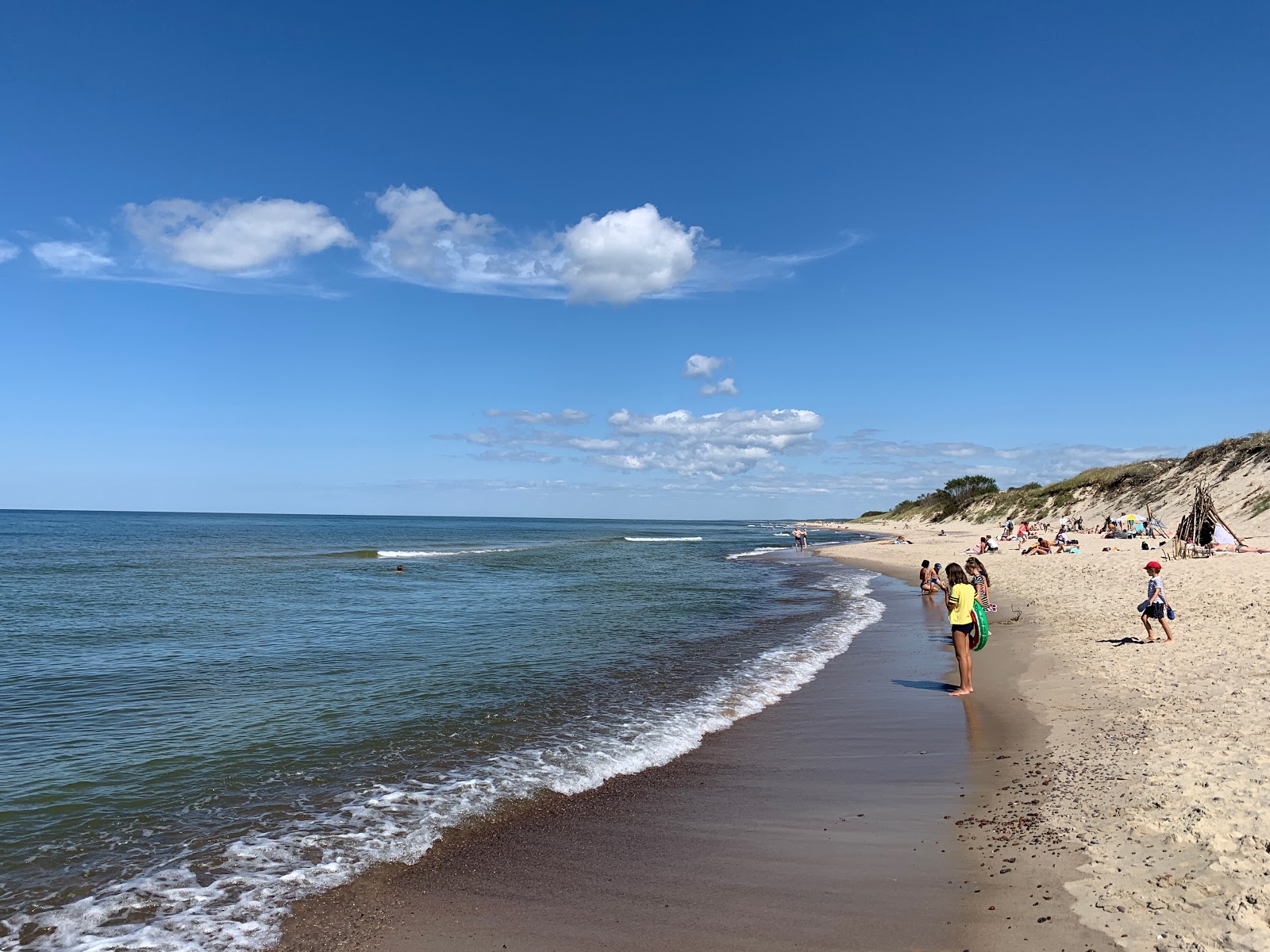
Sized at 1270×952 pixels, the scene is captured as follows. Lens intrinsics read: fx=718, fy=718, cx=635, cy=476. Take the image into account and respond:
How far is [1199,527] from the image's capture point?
25.6m

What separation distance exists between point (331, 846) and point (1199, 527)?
2993cm

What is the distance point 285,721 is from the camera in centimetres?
1026

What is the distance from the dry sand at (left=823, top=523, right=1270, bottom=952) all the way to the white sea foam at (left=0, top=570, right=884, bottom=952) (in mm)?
3938

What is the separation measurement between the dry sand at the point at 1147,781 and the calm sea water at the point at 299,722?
3883mm

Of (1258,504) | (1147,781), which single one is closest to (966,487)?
(1258,504)

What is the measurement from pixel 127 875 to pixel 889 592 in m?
25.2

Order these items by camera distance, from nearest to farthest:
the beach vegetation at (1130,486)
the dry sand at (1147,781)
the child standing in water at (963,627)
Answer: the dry sand at (1147,781) → the child standing in water at (963,627) → the beach vegetation at (1130,486)

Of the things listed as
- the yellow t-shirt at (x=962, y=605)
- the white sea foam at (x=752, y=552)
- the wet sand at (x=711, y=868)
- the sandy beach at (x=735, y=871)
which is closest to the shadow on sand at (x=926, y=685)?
the yellow t-shirt at (x=962, y=605)

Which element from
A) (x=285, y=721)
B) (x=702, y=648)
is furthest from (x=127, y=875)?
(x=702, y=648)

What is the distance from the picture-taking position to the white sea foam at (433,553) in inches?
2093

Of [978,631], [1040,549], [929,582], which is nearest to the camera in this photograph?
[978,631]

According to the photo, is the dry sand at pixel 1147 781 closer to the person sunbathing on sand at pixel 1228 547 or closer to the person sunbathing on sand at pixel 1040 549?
the person sunbathing on sand at pixel 1228 547

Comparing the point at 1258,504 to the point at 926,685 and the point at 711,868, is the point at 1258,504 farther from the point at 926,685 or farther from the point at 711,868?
the point at 711,868

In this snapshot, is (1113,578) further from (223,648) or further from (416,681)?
(223,648)
